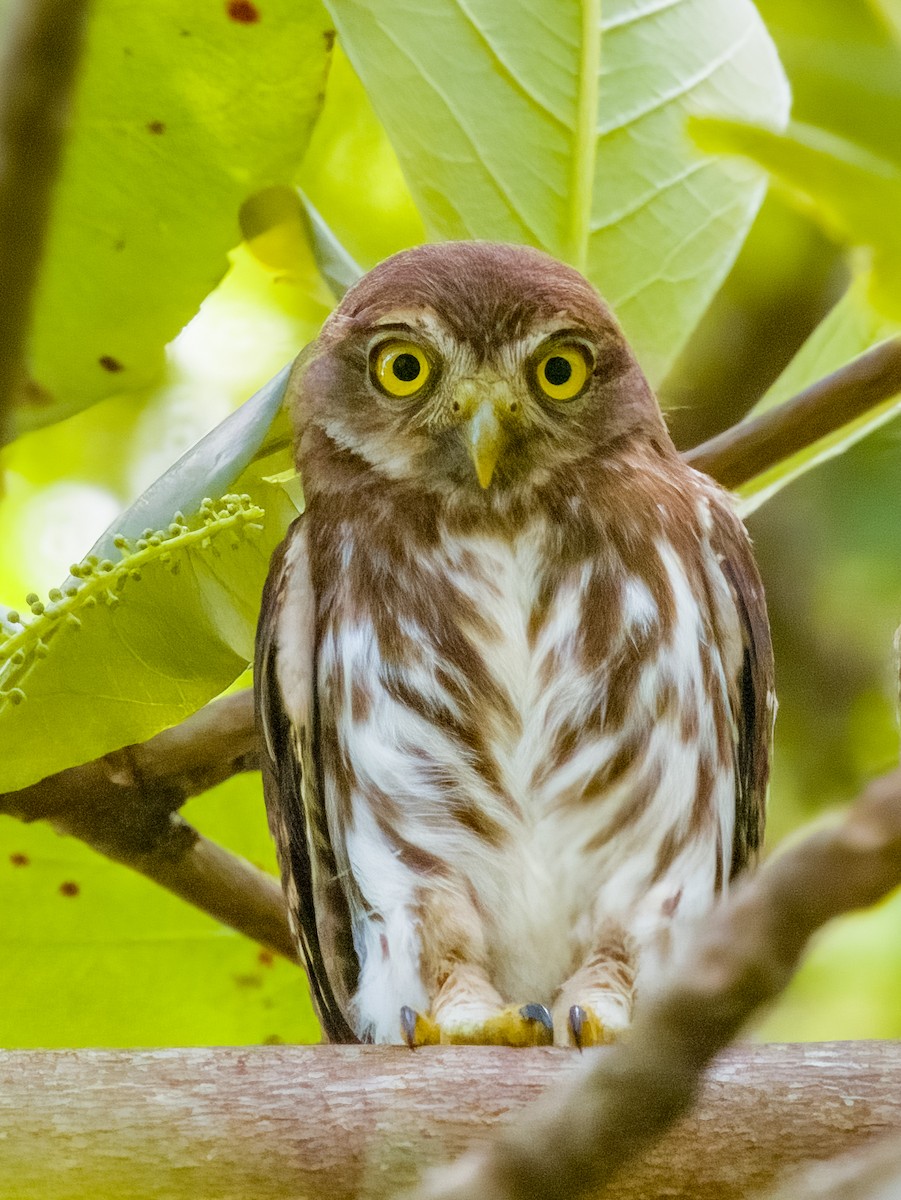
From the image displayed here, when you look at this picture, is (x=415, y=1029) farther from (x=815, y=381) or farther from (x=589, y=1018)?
(x=815, y=381)

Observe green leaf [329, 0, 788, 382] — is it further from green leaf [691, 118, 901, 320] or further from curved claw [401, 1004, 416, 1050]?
green leaf [691, 118, 901, 320]

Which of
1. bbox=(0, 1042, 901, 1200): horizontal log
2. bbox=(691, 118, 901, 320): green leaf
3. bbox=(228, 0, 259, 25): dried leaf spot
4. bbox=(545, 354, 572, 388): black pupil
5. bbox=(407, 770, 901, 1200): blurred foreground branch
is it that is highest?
bbox=(228, 0, 259, 25): dried leaf spot

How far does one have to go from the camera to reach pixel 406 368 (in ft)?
4.40

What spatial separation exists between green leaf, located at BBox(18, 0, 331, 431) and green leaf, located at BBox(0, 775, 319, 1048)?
1.56ft

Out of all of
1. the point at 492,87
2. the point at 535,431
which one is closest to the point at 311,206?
the point at 492,87

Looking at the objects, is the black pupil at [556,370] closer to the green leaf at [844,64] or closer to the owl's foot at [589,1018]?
the green leaf at [844,64]

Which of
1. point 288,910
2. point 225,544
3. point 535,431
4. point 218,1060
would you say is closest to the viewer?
point 218,1060

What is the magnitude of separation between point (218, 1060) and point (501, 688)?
53 centimetres

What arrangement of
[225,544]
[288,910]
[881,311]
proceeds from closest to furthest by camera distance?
[881,311] → [225,544] → [288,910]

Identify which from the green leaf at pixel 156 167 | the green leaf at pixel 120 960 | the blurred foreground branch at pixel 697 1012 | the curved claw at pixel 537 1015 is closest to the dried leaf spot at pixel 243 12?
the green leaf at pixel 156 167

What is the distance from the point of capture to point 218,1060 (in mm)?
897

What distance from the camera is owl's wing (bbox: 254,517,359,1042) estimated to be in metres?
1.38

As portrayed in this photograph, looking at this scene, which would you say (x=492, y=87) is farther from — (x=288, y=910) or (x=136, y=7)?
(x=288, y=910)

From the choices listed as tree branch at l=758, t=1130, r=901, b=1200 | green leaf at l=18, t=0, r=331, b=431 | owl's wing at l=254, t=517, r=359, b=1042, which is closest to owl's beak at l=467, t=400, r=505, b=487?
owl's wing at l=254, t=517, r=359, b=1042
